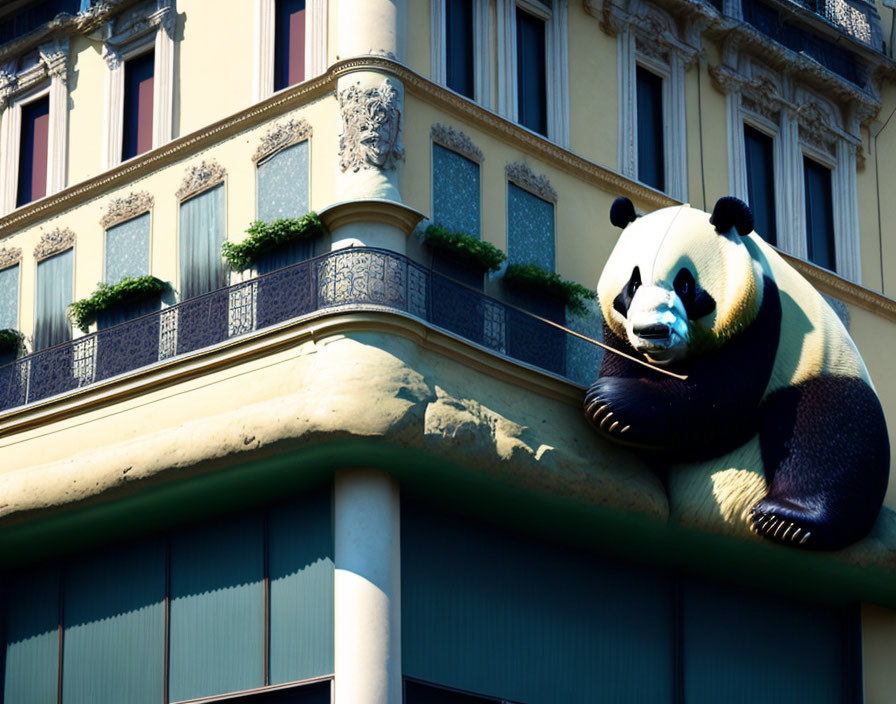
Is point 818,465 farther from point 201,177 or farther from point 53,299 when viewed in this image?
point 53,299

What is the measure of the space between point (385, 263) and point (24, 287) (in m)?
6.48

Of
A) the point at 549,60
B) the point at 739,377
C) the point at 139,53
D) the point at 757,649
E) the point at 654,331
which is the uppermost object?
the point at 139,53

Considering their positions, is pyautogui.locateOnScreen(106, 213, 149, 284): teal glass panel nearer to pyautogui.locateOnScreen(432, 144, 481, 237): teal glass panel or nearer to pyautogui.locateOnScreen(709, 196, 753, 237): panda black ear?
pyautogui.locateOnScreen(432, 144, 481, 237): teal glass panel

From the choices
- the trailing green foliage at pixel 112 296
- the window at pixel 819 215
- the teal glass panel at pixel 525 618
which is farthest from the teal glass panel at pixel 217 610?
the window at pixel 819 215

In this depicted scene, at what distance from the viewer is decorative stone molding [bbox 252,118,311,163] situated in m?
24.7

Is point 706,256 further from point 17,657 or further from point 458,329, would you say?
point 17,657

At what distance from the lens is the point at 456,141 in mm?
25016

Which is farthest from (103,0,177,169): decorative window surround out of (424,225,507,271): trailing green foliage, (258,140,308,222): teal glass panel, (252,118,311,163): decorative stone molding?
Result: (424,225,507,271): trailing green foliage

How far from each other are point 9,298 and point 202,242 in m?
3.66

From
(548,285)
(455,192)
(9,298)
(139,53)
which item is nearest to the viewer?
(455,192)

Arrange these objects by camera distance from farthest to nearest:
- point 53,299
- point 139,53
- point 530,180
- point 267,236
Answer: point 139,53 < point 53,299 < point 530,180 < point 267,236

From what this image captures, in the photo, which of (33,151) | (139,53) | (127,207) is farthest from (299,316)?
(33,151)

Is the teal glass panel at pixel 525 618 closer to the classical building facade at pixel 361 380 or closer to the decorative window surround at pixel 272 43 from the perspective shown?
the classical building facade at pixel 361 380

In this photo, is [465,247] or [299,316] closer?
[299,316]
